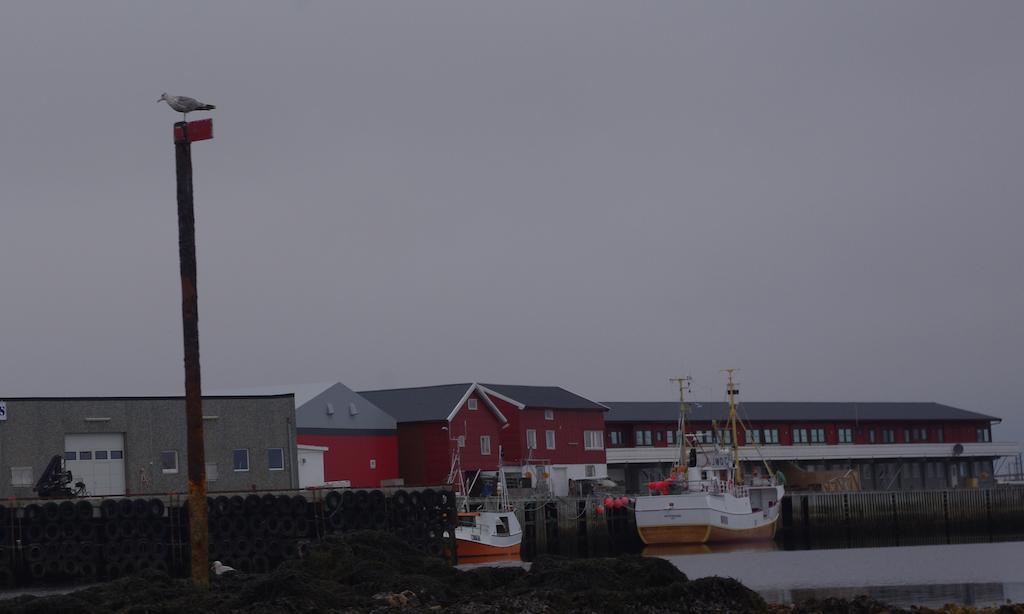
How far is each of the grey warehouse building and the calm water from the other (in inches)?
655

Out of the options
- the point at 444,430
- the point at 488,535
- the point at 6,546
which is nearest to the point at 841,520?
the point at 444,430

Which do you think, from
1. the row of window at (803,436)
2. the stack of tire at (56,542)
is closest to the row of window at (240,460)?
the stack of tire at (56,542)

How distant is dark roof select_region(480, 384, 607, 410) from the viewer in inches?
2825

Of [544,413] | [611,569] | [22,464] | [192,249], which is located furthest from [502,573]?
[544,413]

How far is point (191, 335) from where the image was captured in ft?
69.0

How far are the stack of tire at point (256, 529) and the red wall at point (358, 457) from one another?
13.1 m

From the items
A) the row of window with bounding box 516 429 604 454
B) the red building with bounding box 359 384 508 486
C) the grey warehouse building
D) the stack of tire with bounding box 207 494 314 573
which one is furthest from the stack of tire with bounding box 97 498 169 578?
the row of window with bounding box 516 429 604 454

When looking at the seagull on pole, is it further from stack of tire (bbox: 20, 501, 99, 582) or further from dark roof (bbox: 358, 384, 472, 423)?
dark roof (bbox: 358, 384, 472, 423)

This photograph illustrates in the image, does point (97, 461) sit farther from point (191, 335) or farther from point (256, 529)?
point (191, 335)

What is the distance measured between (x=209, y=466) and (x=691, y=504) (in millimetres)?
21083

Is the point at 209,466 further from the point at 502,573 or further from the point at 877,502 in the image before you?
the point at 877,502

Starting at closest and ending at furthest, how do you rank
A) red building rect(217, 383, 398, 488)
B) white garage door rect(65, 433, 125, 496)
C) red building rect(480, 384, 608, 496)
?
white garage door rect(65, 433, 125, 496) < red building rect(217, 383, 398, 488) < red building rect(480, 384, 608, 496)

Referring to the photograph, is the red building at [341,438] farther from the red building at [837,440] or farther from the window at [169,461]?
the red building at [837,440]

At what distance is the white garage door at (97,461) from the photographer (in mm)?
49688
